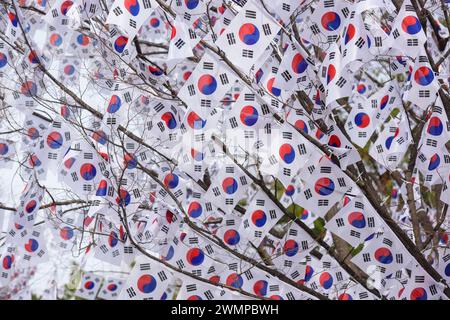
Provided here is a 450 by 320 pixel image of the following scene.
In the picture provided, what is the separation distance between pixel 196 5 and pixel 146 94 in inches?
32.7

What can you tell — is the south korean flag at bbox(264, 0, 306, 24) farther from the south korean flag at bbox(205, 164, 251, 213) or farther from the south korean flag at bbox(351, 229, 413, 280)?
the south korean flag at bbox(351, 229, 413, 280)

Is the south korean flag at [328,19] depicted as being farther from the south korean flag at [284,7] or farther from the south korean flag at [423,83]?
the south korean flag at [423,83]

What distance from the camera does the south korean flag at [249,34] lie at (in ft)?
12.6

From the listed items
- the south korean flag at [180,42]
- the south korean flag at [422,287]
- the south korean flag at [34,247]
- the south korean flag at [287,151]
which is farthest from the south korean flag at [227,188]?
the south korean flag at [34,247]

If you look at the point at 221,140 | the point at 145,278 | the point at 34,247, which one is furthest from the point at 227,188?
the point at 34,247

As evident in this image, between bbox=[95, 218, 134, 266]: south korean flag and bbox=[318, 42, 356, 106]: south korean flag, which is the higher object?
bbox=[318, 42, 356, 106]: south korean flag

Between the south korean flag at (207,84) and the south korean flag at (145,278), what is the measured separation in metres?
1.20

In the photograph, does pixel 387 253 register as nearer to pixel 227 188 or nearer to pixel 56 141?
pixel 227 188

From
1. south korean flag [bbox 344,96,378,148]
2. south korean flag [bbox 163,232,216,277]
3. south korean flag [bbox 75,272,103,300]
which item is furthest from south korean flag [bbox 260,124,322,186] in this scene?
south korean flag [bbox 75,272,103,300]

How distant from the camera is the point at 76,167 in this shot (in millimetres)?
4914

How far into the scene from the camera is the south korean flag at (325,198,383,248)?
14.4 feet

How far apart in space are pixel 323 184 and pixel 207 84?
1.02 m

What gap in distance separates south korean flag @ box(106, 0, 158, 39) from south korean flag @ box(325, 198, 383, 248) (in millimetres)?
1803

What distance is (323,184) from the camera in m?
4.37
